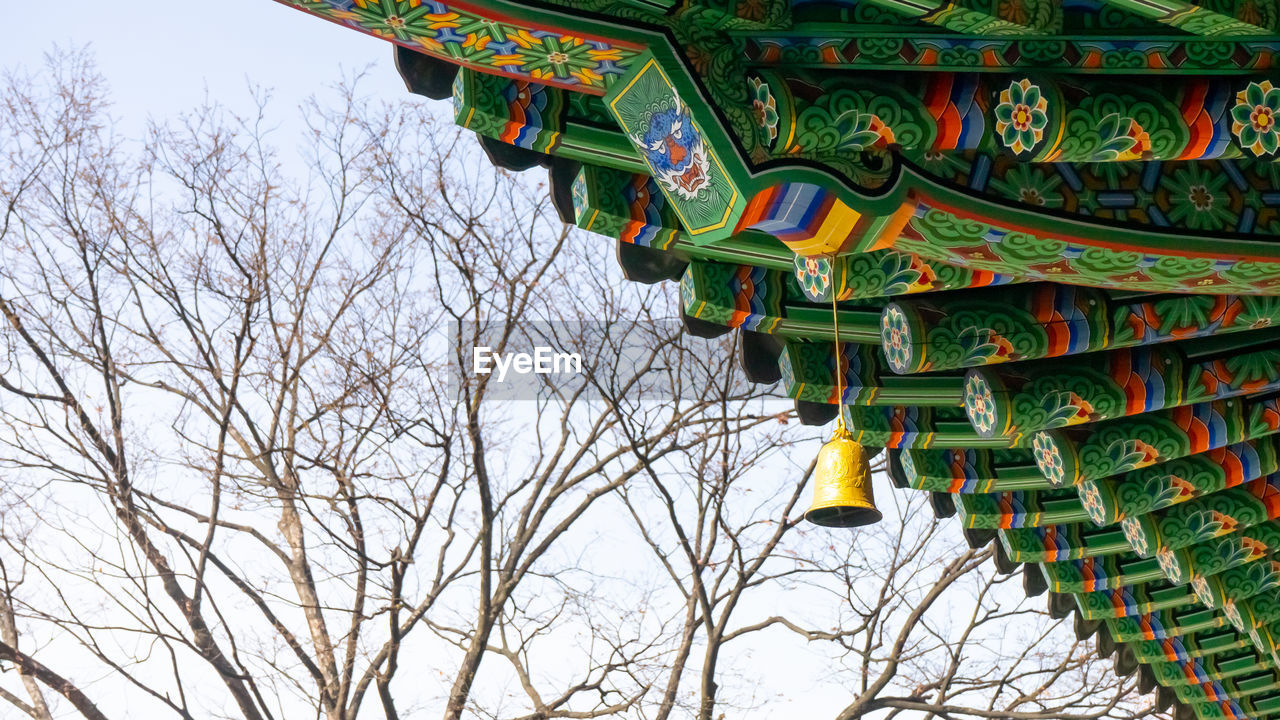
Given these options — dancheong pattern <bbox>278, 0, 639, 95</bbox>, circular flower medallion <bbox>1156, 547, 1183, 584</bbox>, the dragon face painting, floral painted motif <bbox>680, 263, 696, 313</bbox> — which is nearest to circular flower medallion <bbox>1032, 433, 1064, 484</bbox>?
circular flower medallion <bbox>1156, 547, 1183, 584</bbox>

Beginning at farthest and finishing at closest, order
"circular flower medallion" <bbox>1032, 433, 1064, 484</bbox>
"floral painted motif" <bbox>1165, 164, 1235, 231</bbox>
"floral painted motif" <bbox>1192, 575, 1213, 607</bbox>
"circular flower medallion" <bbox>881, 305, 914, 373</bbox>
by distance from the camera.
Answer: "floral painted motif" <bbox>1192, 575, 1213, 607</bbox> → "circular flower medallion" <bbox>1032, 433, 1064, 484</bbox> → "circular flower medallion" <bbox>881, 305, 914, 373</bbox> → "floral painted motif" <bbox>1165, 164, 1235, 231</bbox>

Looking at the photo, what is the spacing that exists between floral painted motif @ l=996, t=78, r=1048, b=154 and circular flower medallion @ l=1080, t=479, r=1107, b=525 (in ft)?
5.27

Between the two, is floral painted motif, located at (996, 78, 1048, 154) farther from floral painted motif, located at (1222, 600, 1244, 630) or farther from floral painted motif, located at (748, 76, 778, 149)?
floral painted motif, located at (1222, 600, 1244, 630)

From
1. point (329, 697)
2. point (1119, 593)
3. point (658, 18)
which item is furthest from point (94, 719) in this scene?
point (658, 18)

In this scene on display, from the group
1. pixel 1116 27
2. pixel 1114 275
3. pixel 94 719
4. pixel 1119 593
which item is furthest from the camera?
pixel 94 719

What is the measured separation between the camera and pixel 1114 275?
3.20 m

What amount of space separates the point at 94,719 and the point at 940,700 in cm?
612

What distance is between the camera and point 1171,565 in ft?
14.9

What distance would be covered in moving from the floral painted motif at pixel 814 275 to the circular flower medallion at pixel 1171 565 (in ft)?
6.02

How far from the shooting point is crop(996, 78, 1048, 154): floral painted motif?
2.69 metres

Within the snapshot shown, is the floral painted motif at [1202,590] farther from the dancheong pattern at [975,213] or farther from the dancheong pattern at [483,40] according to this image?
the dancheong pattern at [483,40]

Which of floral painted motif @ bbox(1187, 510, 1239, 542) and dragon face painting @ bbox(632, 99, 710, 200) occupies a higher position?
floral painted motif @ bbox(1187, 510, 1239, 542)

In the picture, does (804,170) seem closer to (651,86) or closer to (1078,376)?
(651,86)

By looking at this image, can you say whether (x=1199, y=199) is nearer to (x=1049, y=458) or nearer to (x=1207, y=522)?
(x=1049, y=458)
